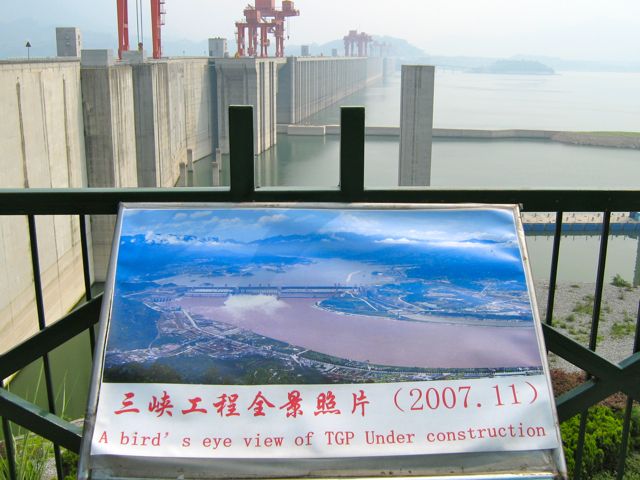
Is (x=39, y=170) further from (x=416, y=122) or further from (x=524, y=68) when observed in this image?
(x=524, y=68)

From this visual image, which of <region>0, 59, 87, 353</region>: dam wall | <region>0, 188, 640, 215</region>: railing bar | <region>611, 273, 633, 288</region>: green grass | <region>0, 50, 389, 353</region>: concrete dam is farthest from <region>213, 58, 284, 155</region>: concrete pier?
<region>0, 188, 640, 215</region>: railing bar

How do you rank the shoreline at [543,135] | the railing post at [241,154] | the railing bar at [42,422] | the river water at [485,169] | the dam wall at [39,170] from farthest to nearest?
1. the shoreline at [543,135]
2. the river water at [485,169]
3. the dam wall at [39,170]
4. the railing post at [241,154]
5. the railing bar at [42,422]

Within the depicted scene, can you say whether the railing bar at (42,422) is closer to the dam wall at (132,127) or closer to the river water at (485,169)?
the river water at (485,169)

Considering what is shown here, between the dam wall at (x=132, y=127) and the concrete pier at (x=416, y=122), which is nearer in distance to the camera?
the dam wall at (x=132, y=127)

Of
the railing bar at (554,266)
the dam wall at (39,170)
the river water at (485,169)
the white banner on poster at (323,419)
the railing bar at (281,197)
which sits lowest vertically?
the river water at (485,169)

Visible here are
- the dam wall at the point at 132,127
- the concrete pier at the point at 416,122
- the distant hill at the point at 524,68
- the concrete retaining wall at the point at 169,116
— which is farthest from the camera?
the distant hill at the point at 524,68

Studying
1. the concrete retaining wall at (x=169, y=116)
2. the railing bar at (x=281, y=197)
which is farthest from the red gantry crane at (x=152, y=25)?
the railing bar at (x=281, y=197)

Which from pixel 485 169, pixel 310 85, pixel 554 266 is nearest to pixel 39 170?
pixel 554 266
